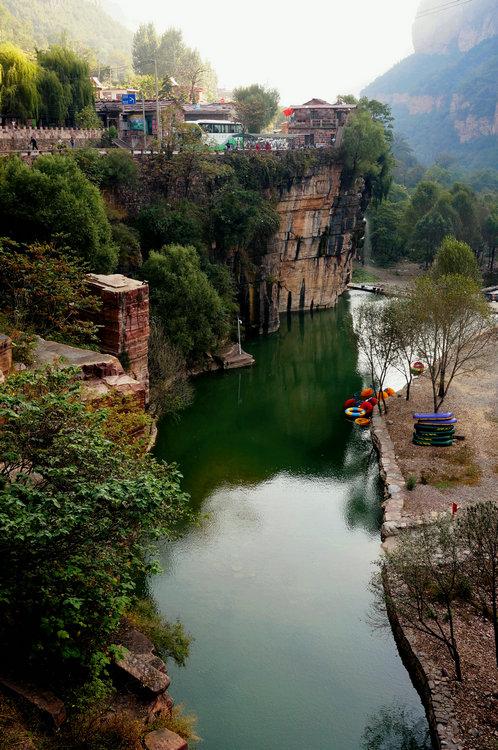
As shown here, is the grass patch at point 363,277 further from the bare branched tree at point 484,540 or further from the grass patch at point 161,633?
the bare branched tree at point 484,540

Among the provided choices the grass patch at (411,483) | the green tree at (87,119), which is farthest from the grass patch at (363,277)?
the grass patch at (411,483)

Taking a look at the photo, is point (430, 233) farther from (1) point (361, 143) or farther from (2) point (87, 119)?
(2) point (87, 119)

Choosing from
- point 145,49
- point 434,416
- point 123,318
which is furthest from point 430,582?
point 145,49

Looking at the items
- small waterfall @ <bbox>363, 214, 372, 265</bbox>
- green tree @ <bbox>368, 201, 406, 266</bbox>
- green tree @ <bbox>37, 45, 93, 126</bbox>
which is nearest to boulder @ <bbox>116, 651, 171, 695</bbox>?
green tree @ <bbox>37, 45, 93, 126</bbox>

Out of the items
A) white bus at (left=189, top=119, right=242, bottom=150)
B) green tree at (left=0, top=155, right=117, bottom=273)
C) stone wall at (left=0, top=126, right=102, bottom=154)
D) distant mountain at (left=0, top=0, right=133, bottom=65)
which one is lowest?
green tree at (left=0, top=155, right=117, bottom=273)

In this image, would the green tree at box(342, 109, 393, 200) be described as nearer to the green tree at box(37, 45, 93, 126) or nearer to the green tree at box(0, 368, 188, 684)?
the green tree at box(37, 45, 93, 126)

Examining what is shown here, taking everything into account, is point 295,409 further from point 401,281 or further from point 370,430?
point 401,281
